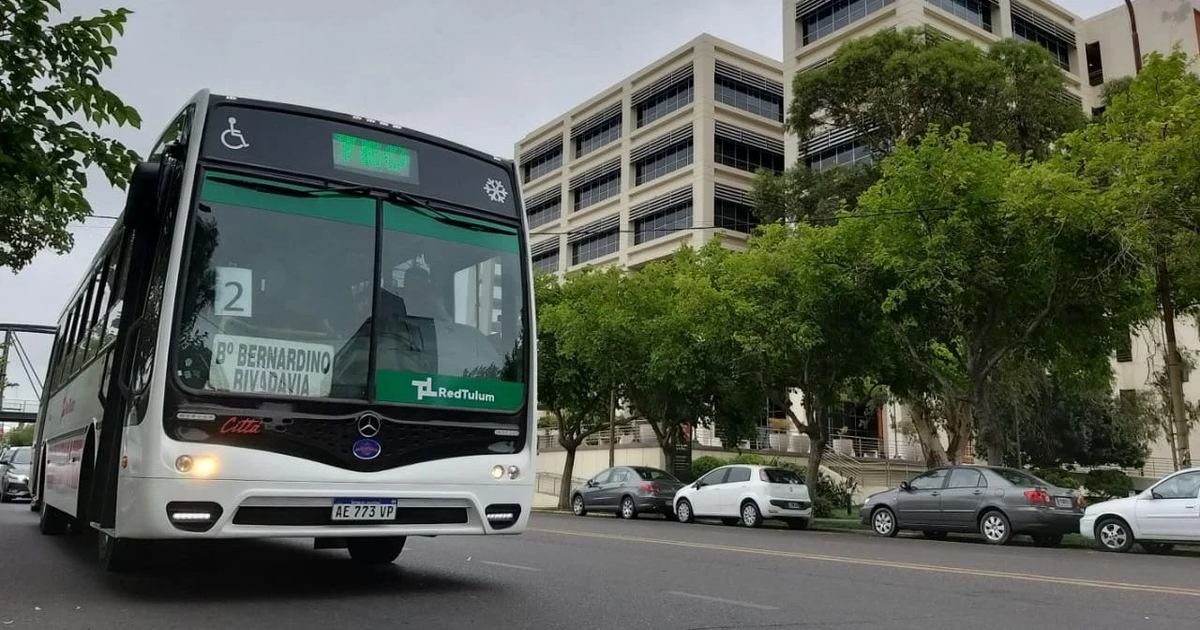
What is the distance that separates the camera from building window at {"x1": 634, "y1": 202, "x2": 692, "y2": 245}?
53656mm

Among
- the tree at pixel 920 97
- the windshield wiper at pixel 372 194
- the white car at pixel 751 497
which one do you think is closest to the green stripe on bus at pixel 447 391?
the windshield wiper at pixel 372 194

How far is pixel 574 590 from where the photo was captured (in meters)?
8.31

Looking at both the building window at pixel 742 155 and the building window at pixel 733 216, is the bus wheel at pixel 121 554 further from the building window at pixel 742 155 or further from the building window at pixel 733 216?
the building window at pixel 742 155

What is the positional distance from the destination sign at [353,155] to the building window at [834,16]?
41.2 m

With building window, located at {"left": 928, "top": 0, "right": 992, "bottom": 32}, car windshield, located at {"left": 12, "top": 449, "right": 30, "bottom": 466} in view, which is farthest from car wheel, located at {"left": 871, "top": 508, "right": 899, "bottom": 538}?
building window, located at {"left": 928, "top": 0, "right": 992, "bottom": 32}

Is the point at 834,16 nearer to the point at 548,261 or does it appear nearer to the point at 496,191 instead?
the point at 548,261

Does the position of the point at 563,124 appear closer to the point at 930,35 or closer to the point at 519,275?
the point at 930,35

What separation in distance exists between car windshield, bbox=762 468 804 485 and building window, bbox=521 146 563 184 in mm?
45709

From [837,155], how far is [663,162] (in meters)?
13.1

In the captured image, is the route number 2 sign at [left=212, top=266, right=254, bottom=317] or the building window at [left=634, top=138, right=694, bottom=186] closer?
the route number 2 sign at [left=212, top=266, right=254, bottom=317]

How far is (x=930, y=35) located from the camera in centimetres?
3219

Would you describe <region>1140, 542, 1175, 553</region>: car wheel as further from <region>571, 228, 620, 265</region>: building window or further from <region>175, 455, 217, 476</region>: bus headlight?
<region>571, 228, 620, 265</region>: building window

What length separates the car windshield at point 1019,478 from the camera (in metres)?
17.3

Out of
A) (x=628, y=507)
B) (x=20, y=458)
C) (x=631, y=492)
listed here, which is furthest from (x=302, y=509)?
(x=20, y=458)
